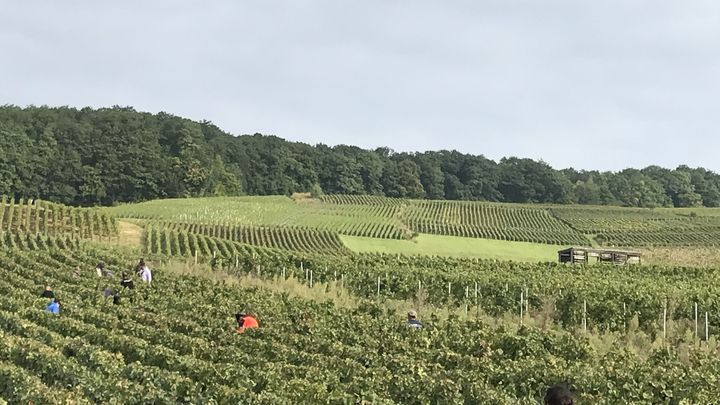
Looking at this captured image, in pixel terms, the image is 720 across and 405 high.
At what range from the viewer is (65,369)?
1368cm

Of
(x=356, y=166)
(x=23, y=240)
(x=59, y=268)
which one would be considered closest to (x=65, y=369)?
(x=59, y=268)

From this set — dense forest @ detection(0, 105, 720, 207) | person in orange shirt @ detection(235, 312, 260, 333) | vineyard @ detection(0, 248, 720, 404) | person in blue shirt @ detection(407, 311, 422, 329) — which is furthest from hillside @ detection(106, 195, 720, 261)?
person in orange shirt @ detection(235, 312, 260, 333)

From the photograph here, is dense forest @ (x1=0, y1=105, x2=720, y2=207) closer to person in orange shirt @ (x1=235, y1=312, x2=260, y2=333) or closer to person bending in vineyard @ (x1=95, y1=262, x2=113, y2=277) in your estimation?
person bending in vineyard @ (x1=95, y1=262, x2=113, y2=277)

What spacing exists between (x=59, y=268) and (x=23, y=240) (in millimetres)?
14940

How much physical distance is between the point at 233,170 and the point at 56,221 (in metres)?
87.0

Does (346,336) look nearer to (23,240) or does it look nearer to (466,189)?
(23,240)

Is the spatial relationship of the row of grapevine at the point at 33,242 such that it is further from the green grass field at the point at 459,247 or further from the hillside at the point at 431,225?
the green grass field at the point at 459,247

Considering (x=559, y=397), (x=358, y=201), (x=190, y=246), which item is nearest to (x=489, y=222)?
(x=358, y=201)

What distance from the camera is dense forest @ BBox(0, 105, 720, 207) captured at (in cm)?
11788

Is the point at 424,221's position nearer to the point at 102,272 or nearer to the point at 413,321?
the point at 102,272

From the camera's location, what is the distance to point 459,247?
74.2 metres

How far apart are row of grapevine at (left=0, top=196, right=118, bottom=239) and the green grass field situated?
72.0ft

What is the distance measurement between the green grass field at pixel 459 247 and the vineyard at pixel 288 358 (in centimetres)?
4256

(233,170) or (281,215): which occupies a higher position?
(233,170)
